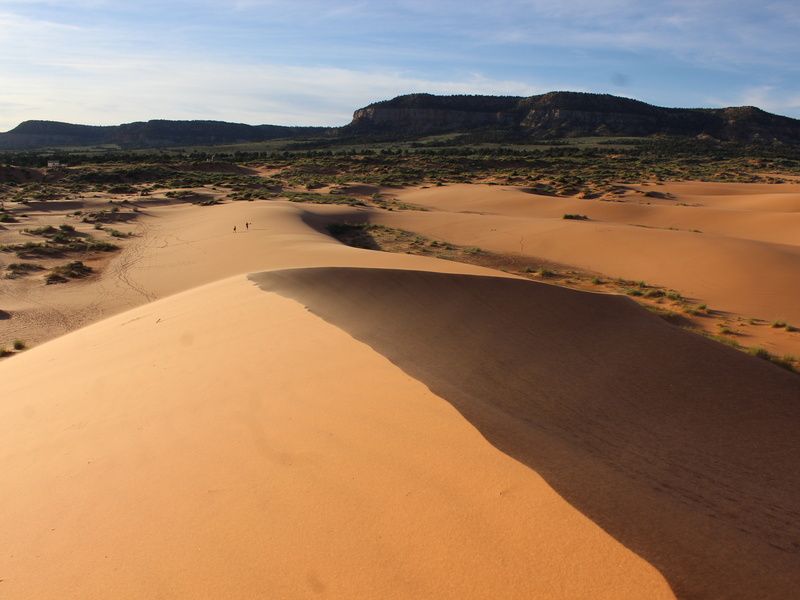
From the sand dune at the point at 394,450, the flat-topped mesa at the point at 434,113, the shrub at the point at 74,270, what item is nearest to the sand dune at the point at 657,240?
the sand dune at the point at 394,450

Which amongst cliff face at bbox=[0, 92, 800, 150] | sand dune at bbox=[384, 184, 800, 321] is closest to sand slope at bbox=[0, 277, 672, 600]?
sand dune at bbox=[384, 184, 800, 321]

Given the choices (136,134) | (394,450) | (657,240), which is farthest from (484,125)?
(394,450)

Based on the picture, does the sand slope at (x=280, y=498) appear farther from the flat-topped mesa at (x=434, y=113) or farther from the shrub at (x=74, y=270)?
the flat-topped mesa at (x=434, y=113)

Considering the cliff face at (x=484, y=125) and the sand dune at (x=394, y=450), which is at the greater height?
the cliff face at (x=484, y=125)

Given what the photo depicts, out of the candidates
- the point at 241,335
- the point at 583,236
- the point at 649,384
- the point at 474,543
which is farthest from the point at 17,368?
the point at 583,236

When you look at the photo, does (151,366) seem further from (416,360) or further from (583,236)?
(583,236)

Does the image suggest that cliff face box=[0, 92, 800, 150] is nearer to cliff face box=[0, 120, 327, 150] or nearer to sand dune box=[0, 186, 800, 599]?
cliff face box=[0, 120, 327, 150]
